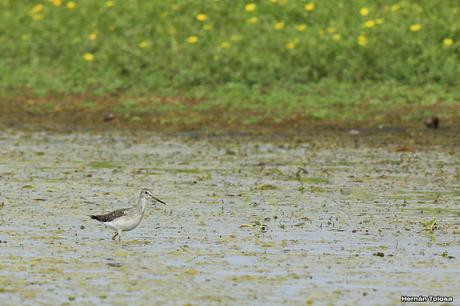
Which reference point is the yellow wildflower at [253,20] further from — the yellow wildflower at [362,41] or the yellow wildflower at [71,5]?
the yellow wildflower at [71,5]

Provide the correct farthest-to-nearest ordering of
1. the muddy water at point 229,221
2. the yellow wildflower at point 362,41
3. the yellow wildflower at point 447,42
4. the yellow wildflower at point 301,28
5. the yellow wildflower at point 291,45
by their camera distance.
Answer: the yellow wildflower at point 301,28
the yellow wildflower at point 291,45
the yellow wildflower at point 362,41
the yellow wildflower at point 447,42
the muddy water at point 229,221

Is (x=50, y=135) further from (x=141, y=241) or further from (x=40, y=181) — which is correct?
(x=141, y=241)

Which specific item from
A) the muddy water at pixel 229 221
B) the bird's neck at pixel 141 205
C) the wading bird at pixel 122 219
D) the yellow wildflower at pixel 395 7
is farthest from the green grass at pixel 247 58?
the wading bird at pixel 122 219

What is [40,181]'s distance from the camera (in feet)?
67.2

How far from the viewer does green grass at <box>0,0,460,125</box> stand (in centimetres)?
2658

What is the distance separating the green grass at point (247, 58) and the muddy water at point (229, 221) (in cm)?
217

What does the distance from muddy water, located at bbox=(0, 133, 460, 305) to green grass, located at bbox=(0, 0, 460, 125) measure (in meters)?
2.17

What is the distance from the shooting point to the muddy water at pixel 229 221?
1301 cm

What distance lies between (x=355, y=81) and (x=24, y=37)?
7928 millimetres

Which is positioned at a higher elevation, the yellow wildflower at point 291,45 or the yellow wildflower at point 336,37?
the yellow wildflower at point 336,37

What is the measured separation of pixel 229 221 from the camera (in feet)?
55.8

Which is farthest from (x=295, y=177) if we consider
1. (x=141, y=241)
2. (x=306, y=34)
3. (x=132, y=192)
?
(x=306, y=34)

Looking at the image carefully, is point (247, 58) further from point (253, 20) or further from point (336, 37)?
point (336, 37)

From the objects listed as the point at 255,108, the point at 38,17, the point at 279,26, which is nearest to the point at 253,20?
the point at 279,26
